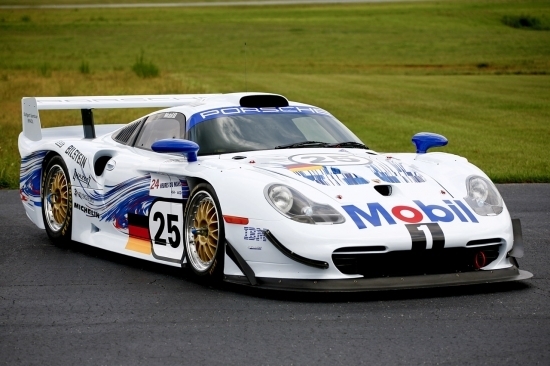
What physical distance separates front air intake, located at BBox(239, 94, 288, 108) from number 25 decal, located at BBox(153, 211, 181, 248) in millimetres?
1202

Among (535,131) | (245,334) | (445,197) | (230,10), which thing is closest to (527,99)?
(535,131)

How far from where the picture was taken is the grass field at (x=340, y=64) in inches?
815

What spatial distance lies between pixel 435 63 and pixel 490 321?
142ft

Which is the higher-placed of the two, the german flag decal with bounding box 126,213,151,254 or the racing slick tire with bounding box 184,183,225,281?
the racing slick tire with bounding box 184,183,225,281

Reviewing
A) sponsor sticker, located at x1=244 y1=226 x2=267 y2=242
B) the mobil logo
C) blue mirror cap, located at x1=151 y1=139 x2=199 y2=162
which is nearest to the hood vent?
the mobil logo

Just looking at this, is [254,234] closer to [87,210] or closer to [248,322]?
[248,322]

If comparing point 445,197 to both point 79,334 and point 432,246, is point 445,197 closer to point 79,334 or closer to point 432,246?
point 432,246

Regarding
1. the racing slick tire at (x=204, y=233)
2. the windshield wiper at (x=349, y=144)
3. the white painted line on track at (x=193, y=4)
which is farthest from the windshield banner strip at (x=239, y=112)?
the white painted line on track at (x=193, y=4)

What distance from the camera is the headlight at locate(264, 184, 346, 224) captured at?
6328 millimetres

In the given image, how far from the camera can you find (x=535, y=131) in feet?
66.5

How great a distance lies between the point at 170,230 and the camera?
23.9ft

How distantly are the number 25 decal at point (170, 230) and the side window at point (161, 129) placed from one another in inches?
29.2

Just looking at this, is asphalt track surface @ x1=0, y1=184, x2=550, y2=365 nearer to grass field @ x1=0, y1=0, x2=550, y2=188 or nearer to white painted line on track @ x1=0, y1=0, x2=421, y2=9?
grass field @ x1=0, y1=0, x2=550, y2=188

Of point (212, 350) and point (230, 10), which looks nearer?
point (212, 350)
